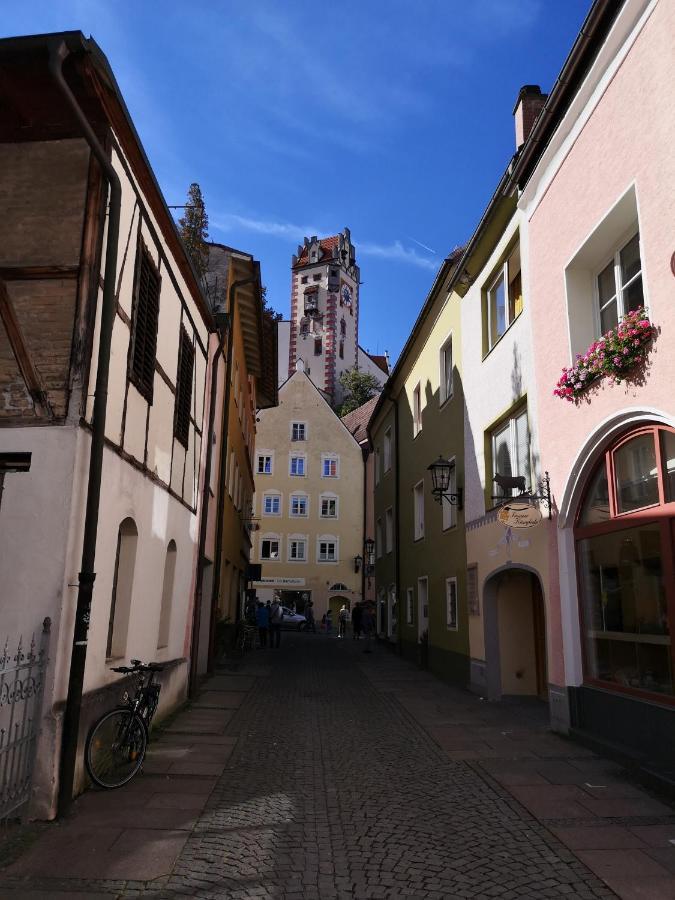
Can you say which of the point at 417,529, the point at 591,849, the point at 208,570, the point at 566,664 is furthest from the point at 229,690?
the point at 591,849

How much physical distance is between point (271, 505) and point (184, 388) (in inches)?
1280

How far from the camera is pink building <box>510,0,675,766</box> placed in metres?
6.84

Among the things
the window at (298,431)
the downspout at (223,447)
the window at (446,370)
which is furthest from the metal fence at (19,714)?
the window at (298,431)

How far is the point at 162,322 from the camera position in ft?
29.9

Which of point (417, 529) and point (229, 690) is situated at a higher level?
point (417, 529)

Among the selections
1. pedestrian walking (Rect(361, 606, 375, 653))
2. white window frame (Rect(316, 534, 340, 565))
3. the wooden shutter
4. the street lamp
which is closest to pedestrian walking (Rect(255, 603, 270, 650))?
pedestrian walking (Rect(361, 606, 375, 653))

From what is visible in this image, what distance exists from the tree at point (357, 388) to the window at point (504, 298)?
57.1 meters

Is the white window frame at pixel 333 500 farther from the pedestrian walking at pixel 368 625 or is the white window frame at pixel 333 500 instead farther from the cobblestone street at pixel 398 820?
the cobblestone street at pixel 398 820

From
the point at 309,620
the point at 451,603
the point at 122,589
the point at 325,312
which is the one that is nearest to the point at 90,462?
the point at 122,589

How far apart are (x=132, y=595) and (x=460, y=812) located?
4214 millimetres

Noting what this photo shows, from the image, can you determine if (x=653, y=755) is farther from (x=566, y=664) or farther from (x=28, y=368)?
(x=28, y=368)

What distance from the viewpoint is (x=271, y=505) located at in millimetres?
43000

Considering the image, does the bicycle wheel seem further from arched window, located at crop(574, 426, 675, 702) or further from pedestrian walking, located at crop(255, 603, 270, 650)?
pedestrian walking, located at crop(255, 603, 270, 650)

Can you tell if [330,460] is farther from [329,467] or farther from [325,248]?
[325,248]
